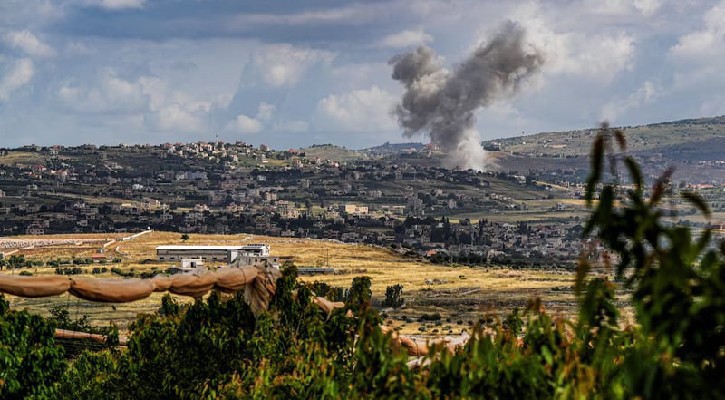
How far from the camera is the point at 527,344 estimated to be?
9164 mm

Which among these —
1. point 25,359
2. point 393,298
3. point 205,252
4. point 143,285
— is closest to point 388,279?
point 393,298

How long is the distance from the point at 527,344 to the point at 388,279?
417ft

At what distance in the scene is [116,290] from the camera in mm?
13727

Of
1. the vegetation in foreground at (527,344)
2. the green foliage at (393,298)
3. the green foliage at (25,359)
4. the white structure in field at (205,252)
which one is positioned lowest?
the green foliage at (393,298)

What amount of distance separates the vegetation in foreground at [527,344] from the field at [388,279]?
6286 centimetres

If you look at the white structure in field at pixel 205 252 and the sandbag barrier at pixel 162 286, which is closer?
the sandbag barrier at pixel 162 286

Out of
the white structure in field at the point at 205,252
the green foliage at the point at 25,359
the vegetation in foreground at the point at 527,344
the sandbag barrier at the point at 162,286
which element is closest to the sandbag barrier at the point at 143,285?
the sandbag barrier at the point at 162,286

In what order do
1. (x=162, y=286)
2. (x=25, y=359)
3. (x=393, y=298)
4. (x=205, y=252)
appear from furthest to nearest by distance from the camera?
(x=205, y=252), (x=393, y=298), (x=25, y=359), (x=162, y=286)

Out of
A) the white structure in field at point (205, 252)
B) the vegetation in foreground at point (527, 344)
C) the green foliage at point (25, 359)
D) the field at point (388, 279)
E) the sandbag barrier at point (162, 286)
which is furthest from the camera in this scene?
the white structure in field at point (205, 252)

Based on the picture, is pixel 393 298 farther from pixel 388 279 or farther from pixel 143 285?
pixel 143 285

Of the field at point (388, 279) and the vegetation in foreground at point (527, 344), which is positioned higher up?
the vegetation in foreground at point (527, 344)

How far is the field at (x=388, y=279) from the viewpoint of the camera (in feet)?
336

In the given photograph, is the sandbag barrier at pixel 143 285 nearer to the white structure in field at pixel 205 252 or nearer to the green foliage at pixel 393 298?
the green foliage at pixel 393 298

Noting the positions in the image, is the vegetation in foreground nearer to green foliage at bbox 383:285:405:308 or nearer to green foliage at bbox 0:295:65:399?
green foliage at bbox 0:295:65:399
